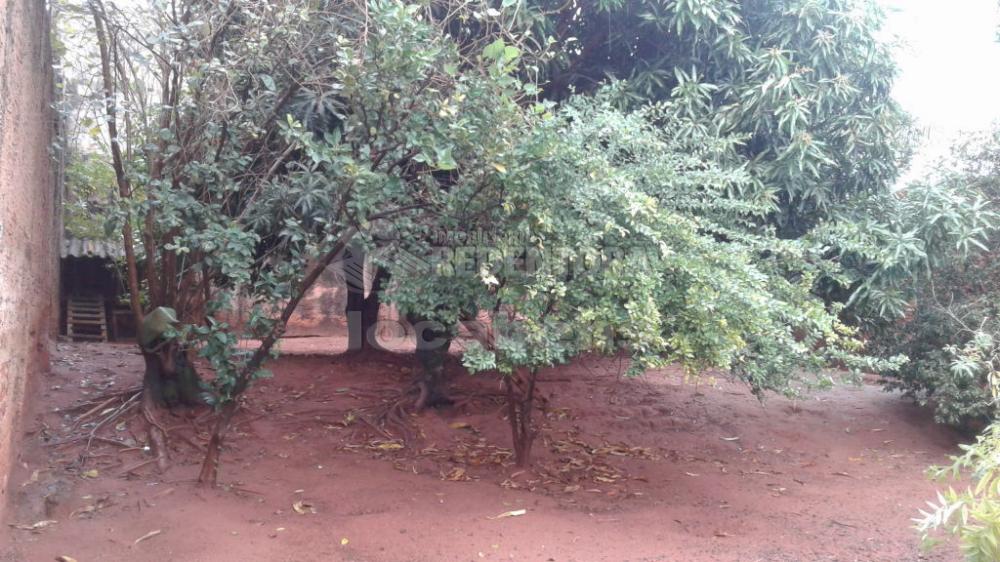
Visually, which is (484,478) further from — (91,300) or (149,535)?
(91,300)

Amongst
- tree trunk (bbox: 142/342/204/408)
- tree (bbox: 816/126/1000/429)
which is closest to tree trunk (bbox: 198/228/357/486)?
tree trunk (bbox: 142/342/204/408)

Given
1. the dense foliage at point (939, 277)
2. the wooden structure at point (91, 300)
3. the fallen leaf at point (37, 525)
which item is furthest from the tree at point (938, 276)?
the wooden structure at point (91, 300)

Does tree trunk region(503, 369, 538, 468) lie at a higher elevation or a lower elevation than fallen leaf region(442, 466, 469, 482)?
higher

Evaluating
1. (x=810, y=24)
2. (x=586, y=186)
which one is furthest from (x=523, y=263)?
(x=810, y=24)

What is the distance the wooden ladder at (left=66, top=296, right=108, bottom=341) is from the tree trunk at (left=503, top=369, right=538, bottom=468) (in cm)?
884

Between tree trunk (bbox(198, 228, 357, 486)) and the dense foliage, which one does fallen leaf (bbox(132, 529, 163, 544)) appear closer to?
tree trunk (bbox(198, 228, 357, 486))

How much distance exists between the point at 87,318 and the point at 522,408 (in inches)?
370

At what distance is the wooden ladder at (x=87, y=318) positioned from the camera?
41.5 ft

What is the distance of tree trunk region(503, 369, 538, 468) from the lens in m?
6.46

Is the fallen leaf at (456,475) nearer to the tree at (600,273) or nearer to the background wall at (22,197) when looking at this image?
the tree at (600,273)

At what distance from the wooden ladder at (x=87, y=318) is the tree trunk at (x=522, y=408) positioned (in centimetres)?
884

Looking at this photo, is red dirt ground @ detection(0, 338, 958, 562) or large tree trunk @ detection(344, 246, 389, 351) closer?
red dirt ground @ detection(0, 338, 958, 562)

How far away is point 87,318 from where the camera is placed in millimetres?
12852

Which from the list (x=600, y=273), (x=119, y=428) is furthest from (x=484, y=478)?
(x=119, y=428)
